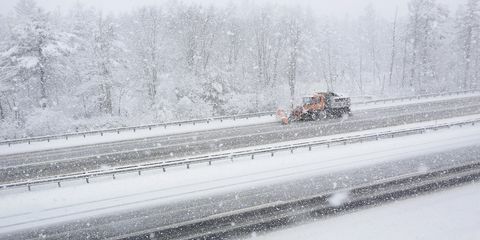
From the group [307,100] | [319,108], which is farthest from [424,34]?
[307,100]

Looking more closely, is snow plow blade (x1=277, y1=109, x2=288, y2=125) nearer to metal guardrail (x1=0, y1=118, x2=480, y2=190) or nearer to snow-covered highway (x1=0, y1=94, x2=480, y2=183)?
snow-covered highway (x1=0, y1=94, x2=480, y2=183)

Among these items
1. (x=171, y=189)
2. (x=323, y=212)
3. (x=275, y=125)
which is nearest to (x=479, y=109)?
(x=275, y=125)

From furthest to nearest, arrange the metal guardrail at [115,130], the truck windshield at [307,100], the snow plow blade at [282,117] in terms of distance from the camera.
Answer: the truck windshield at [307,100], the snow plow blade at [282,117], the metal guardrail at [115,130]

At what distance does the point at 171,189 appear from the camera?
55.4ft

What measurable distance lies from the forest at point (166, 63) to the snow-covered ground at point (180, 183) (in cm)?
1596

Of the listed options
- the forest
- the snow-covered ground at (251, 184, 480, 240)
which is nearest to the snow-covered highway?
the forest

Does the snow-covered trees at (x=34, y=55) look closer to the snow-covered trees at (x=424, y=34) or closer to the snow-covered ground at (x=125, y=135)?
the snow-covered ground at (x=125, y=135)

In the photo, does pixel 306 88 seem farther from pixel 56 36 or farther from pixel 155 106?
pixel 56 36

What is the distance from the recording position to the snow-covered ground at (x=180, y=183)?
14.9 meters

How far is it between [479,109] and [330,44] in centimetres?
3611

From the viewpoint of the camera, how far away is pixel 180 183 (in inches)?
692

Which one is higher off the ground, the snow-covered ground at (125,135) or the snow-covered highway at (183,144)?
the snow-covered ground at (125,135)

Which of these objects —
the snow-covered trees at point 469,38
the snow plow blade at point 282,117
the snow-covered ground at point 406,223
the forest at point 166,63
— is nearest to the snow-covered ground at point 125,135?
the snow plow blade at point 282,117

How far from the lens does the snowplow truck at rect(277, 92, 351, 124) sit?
31.3m
